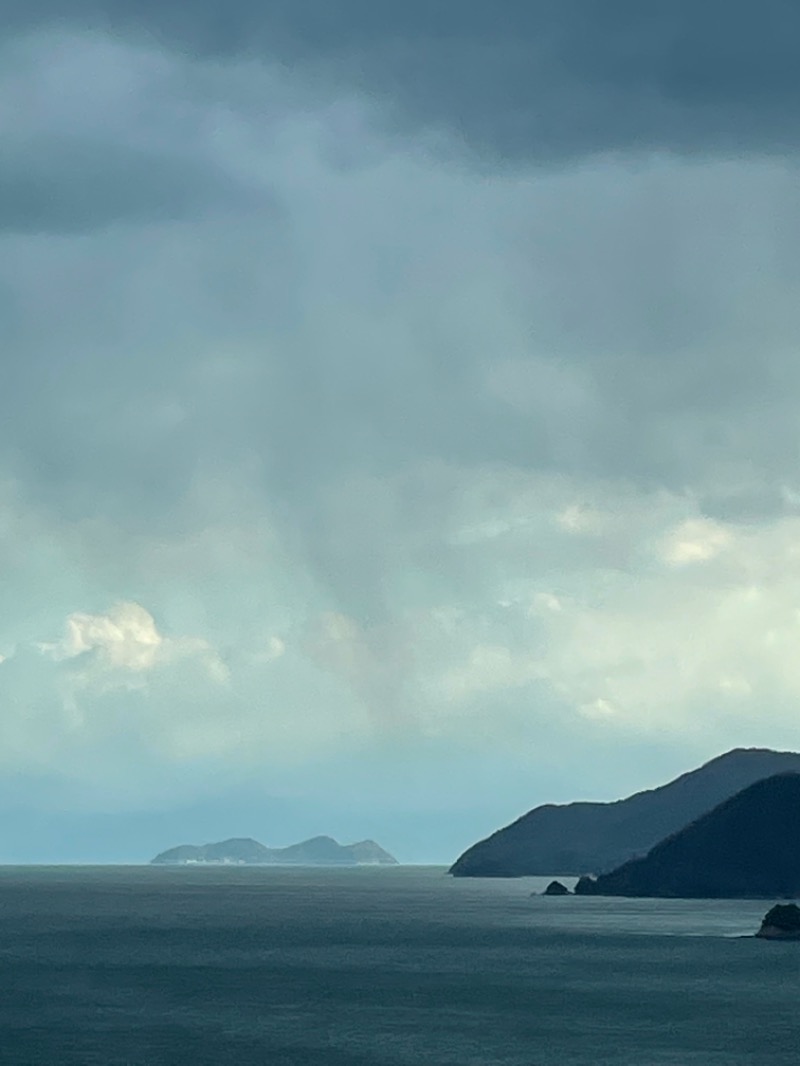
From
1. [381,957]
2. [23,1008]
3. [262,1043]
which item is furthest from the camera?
[381,957]

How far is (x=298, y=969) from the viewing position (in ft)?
538

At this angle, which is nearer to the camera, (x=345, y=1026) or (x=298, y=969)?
(x=345, y=1026)

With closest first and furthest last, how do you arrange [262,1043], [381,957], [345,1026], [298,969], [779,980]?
[262,1043], [345,1026], [779,980], [298,969], [381,957]

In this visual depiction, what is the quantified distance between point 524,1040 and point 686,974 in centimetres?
5331

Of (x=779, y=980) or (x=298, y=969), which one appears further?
(x=298, y=969)

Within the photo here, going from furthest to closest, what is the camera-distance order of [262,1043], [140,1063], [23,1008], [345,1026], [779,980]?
[779,980]
[23,1008]
[345,1026]
[262,1043]
[140,1063]

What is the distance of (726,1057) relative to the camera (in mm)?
99625

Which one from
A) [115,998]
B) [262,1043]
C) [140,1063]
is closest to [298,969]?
[115,998]

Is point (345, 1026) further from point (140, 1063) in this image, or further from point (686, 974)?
point (686, 974)

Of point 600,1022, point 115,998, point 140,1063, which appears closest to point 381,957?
point 115,998

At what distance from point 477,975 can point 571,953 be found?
114 feet

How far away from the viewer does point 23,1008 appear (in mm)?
126312

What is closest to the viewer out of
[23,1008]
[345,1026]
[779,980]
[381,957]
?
[345,1026]

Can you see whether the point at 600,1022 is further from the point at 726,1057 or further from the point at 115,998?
the point at 115,998
